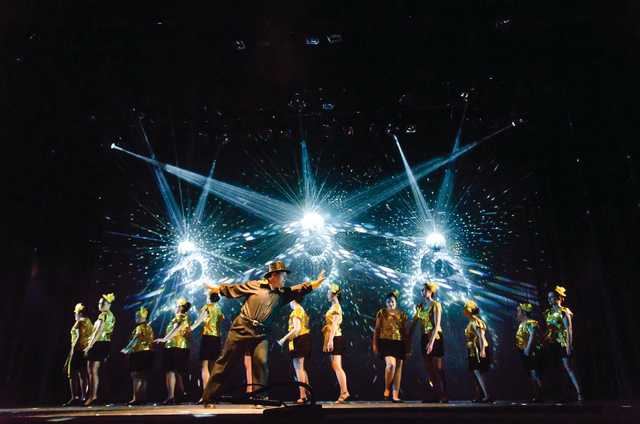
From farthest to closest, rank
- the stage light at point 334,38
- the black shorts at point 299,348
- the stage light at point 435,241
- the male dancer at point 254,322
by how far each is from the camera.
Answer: the stage light at point 435,241
the black shorts at point 299,348
the stage light at point 334,38
the male dancer at point 254,322

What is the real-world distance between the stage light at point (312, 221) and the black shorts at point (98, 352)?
4.82m

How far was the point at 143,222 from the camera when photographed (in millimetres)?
11102

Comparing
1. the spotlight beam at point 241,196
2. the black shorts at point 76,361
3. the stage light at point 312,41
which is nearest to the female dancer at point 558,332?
the spotlight beam at point 241,196

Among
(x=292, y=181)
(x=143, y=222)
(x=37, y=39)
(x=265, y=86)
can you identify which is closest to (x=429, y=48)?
(x=265, y=86)

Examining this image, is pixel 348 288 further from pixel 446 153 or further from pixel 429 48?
pixel 429 48

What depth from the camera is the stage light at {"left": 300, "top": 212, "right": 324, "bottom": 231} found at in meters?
10.9

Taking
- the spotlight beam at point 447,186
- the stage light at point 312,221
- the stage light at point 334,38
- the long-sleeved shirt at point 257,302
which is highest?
the stage light at point 334,38

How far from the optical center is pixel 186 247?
36.2ft

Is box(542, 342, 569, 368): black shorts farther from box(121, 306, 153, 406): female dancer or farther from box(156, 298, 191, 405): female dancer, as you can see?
box(121, 306, 153, 406): female dancer

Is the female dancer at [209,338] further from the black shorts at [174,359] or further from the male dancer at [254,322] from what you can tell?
the male dancer at [254,322]

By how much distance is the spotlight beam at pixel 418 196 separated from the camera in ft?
35.2

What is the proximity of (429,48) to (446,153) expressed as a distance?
11.4 feet

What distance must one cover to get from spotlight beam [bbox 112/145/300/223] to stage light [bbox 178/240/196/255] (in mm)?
1321

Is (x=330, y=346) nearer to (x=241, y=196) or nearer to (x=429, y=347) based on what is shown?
(x=429, y=347)
